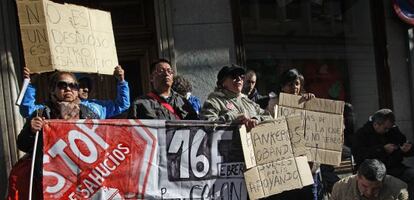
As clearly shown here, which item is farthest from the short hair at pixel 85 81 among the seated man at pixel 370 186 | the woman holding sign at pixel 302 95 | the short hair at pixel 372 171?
the short hair at pixel 372 171

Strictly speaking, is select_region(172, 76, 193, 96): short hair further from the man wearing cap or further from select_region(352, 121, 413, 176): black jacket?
select_region(352, 121, 413, 176): black jacket

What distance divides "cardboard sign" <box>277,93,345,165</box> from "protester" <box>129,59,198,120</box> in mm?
852

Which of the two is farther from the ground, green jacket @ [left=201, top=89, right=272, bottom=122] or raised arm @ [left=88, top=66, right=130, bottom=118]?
raised arm @ [left=88, top=66, right=130, bottom=118]

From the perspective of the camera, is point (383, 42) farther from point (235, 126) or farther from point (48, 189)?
point (48, 189)

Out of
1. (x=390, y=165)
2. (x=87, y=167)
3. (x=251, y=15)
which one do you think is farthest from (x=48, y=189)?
(x=251, y=15)

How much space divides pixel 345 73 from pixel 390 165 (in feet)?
8.37

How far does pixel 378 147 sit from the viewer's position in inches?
292

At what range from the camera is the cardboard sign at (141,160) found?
5191mm

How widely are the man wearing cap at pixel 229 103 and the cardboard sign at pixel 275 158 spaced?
0.46 ft

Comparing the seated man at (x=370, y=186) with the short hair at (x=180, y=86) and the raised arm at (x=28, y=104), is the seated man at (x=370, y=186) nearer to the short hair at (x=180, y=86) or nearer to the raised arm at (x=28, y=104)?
the short hair at (x=180, y=86)

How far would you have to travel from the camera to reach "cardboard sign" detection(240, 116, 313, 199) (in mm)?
5699

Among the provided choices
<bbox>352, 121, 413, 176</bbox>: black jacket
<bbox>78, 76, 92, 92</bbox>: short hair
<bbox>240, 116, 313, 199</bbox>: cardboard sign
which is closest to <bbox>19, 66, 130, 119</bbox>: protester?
<bbox>78, 76, 92, 92</bbox>: short hair

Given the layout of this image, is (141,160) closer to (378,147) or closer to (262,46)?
(378,147)

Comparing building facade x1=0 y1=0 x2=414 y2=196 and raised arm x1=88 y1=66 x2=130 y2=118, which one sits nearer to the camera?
raised arm x1=88 y1=66 x2=130 y2=118
